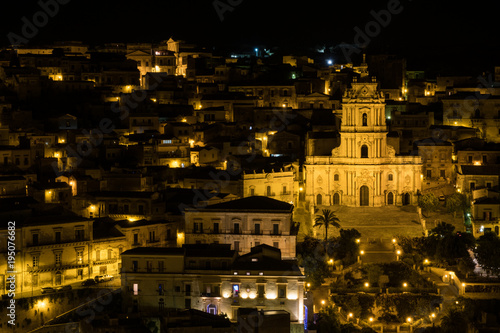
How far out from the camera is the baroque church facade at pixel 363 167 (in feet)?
205

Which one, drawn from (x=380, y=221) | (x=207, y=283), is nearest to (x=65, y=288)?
(x=207, y=283)

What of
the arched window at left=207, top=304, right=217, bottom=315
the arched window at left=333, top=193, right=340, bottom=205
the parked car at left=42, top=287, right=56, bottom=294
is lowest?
the arched window at left=207, top=304, right=217, bottom=315

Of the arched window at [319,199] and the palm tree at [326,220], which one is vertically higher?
the arched window at [319,199]

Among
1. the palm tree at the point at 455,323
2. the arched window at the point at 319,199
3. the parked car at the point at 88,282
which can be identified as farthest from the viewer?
the arched window at the point at 319,199

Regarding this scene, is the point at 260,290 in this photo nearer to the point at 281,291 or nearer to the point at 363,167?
the point at 281,291

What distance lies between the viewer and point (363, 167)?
62.6 metres

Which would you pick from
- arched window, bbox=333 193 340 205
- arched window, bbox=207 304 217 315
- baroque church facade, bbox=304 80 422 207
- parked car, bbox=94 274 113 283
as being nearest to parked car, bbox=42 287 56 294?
parked car, bbox=94 274 113 283

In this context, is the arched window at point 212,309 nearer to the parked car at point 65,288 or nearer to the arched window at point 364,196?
the parked car at point 65,288

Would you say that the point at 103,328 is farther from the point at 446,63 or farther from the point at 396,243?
the point at 446,63

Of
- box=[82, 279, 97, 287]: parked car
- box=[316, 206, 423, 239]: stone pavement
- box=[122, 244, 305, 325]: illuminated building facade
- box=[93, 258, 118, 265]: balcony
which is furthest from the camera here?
box=[316, 206, 423, 239]: stone pavement

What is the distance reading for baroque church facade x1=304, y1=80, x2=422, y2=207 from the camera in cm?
6234

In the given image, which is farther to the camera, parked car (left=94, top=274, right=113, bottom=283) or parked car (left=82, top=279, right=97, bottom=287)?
parked car (left=94, top=274, right=113, bottom=283)

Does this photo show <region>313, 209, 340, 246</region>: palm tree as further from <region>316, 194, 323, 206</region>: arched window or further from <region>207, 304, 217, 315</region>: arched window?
<region>207, 304, 217, 315</region>: arched window

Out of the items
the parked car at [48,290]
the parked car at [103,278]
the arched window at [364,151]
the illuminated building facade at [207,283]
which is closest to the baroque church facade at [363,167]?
the arched window at [364,151]
